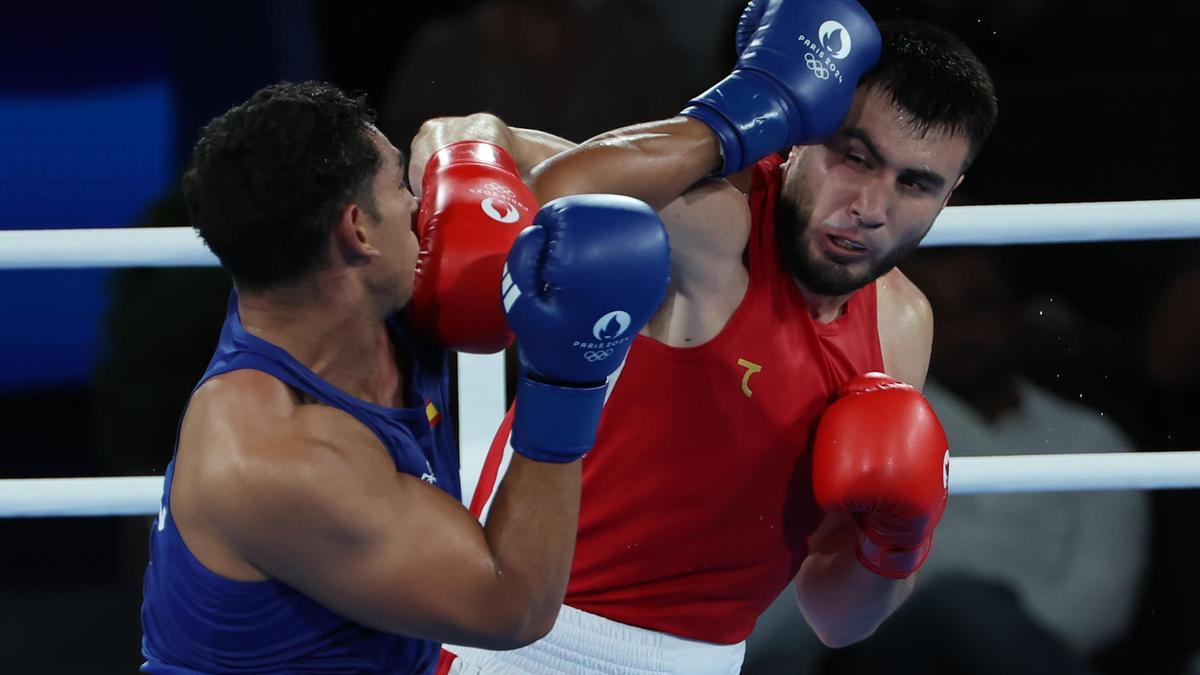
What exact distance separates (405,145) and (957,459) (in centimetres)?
205

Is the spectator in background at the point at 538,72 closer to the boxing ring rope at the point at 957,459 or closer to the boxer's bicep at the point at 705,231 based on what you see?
the boxing ring rope at the point at 957,459

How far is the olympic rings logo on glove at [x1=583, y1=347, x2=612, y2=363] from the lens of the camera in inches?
60.3

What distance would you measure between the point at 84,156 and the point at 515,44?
156 cm

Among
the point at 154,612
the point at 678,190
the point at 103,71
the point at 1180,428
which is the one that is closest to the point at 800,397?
the point at 678,190

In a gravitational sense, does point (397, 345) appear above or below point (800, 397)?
above

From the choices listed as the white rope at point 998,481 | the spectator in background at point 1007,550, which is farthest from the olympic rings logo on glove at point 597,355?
the spectator in background at point 1007,550

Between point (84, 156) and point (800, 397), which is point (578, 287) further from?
point (84, 156)

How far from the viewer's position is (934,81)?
76.6 inches

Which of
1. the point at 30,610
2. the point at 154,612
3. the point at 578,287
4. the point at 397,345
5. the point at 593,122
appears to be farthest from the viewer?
the point at 30,610

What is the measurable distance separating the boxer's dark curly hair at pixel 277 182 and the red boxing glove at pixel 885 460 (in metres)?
0.74

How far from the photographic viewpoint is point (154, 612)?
165cm

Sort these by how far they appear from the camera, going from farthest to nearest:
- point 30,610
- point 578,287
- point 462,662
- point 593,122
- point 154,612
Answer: point 30,610, point 593,122, point 462,662, point 154,612, point 578,287

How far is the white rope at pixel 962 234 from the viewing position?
7.40 ft

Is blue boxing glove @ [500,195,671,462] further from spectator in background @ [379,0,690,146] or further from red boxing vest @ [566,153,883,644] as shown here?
spectator in background @ [379,0,690,146]
